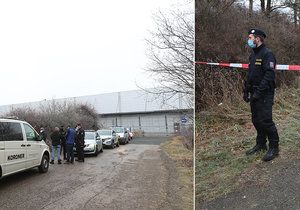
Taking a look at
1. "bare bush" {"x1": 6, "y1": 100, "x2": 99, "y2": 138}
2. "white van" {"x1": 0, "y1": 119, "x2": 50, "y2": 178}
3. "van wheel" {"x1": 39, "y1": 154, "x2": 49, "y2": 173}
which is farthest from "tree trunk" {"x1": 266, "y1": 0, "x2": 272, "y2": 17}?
"van wheel" {"x1": 39, "y1": 154, "x2": 49, "y2": 173}

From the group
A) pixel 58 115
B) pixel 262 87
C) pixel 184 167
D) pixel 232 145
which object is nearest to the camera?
pixel 262 87

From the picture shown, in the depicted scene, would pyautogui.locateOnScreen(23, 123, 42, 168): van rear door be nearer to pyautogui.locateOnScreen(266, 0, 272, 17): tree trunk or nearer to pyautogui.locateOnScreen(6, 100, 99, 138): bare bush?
pyautogui.locateOnScreen(6, 100, 99, 138): bare bush

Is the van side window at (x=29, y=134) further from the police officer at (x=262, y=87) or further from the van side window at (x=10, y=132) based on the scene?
the police officer at (x=262, y=87)

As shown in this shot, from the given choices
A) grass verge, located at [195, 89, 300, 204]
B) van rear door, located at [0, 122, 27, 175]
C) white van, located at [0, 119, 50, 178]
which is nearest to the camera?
grass verge, located at [195, 89, 300, 204]

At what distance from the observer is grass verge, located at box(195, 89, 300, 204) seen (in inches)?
118

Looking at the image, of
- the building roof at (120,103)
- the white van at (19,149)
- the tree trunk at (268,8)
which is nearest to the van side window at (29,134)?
the white van at (19,149)

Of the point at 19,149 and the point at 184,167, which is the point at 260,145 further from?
the point at 19,149

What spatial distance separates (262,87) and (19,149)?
4342 millimetres

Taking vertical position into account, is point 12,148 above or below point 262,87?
below

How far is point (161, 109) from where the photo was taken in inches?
228

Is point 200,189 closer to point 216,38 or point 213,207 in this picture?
point 213,207

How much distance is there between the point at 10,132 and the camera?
202 inches

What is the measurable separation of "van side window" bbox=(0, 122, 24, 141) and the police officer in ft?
10.4

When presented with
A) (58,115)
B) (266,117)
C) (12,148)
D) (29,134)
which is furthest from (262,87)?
(12,148)
